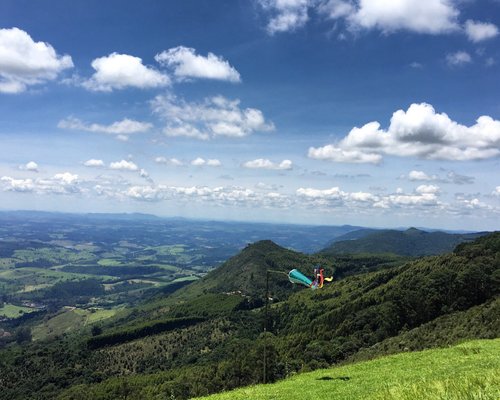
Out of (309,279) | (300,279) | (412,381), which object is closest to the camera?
(412,381)

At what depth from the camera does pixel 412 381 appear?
1767 centimetres

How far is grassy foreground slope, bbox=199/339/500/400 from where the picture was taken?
31.5 ft

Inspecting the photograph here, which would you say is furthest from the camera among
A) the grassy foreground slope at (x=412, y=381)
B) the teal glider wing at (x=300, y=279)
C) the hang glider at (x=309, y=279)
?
the hang glider at (x=309, y=279)

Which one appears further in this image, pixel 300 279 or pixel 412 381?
pixel 300 279

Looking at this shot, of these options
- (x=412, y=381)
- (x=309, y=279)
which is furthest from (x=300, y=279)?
(x=412, y=381)

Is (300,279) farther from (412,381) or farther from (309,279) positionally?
(412,381)

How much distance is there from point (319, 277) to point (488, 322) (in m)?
65.5

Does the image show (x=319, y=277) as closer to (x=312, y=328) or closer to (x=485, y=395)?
(x=485, y=395)

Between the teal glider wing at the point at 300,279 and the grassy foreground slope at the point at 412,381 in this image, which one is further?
the teal glider wing at the point at 300,279

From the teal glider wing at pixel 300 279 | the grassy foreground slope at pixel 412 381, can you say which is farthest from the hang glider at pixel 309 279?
the grassy foreground slope at pixel 412 381

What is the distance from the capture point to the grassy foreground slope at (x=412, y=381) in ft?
31.5

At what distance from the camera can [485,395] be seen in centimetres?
881

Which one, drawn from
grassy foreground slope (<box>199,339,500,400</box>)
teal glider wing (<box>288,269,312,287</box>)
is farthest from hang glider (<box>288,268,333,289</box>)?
grassy foreground slope (<box>199,339,500,400</box>)

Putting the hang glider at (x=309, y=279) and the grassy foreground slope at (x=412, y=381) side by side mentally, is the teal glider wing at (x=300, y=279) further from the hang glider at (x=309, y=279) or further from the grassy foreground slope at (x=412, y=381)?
the grassy foreground slope at (x=412, y=381)
